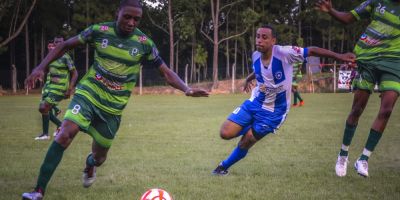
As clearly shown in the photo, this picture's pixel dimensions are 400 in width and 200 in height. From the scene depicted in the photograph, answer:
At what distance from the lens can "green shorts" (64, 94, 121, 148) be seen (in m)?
5.61

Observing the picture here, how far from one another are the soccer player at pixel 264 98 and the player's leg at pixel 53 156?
2410 millimetres

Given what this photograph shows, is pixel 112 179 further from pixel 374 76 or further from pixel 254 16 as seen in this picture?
pixel 254 16

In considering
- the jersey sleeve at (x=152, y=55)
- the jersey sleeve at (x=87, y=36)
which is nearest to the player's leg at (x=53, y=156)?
the jersey sleeve at (x=87, y=36)

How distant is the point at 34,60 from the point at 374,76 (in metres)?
46.6

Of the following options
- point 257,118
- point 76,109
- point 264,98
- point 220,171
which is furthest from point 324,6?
point 76,109

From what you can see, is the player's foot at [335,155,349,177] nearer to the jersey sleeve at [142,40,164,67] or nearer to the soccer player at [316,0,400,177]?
the soccer player at [316,0,400,177]

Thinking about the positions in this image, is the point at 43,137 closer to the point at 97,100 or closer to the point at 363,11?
the point at 97,100

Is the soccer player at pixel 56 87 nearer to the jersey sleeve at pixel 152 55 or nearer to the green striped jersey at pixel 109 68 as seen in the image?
the jersey sleeve at pixel 152 55

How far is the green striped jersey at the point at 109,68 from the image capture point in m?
5.83

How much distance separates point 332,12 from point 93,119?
3.36 m

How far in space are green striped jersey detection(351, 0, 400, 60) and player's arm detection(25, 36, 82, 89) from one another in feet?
12.5

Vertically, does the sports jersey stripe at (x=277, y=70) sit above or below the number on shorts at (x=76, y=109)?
above

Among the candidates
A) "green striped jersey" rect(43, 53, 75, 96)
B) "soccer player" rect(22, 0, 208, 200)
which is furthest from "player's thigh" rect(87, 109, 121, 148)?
"green striped jersey" rect(43, 53, 75, 96)

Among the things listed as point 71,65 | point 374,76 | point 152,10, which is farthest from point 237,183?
point 152,10
